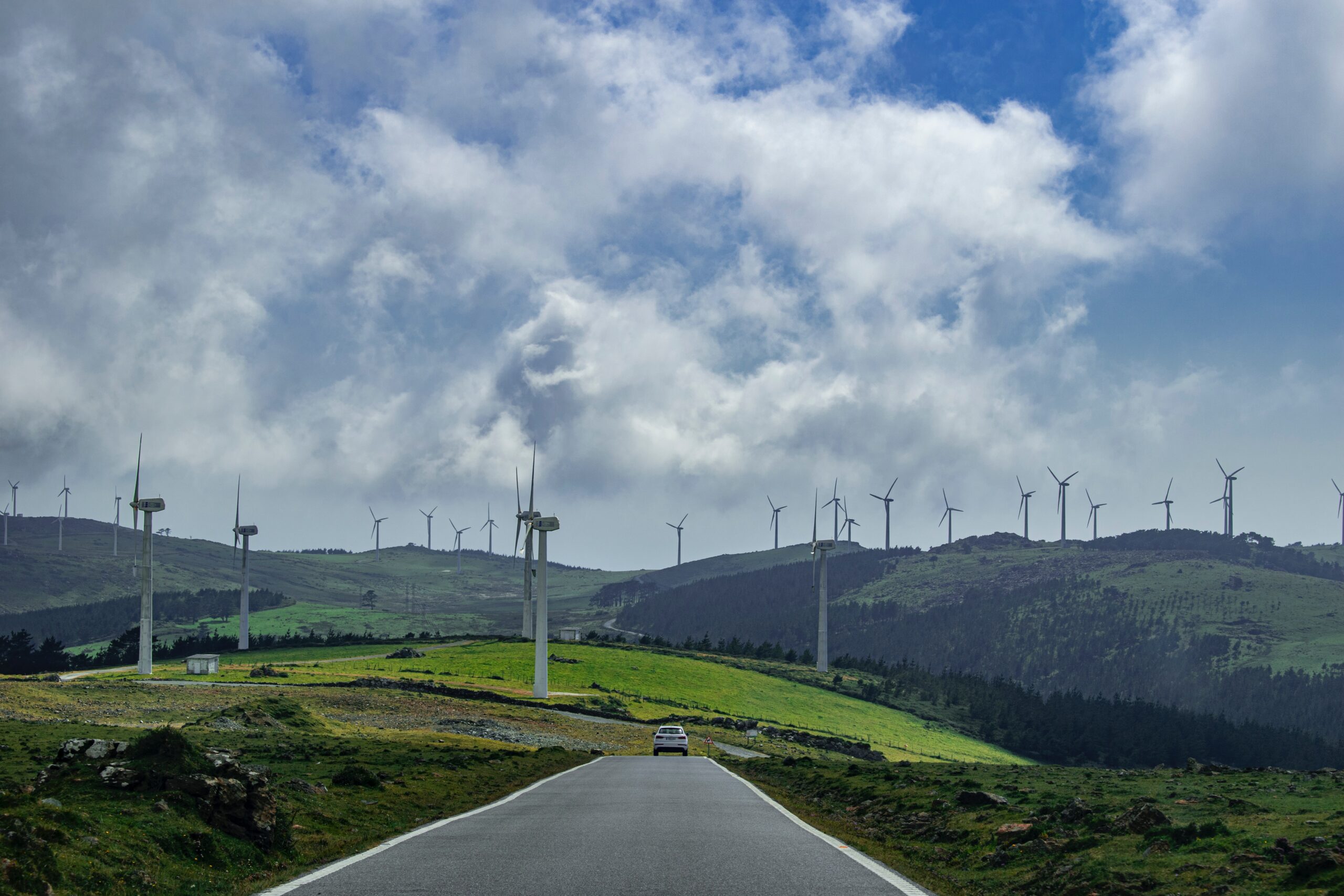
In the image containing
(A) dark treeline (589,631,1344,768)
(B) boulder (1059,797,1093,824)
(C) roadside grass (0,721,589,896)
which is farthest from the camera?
(A) dark treeline (589,631,1344,768)

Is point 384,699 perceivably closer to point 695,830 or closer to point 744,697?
point 744,697

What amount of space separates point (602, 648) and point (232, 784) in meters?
164

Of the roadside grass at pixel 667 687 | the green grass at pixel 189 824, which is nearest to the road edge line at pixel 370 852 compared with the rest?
the green grass at pixel 189 824

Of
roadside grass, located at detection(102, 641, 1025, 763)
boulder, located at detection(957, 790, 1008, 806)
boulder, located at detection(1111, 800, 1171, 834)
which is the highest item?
boulder, located at detection(1111, 800, 1171, 834)

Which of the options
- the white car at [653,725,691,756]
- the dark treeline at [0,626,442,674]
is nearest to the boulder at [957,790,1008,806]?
the white car at [653,725,691,756]

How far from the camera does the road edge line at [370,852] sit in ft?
51.2

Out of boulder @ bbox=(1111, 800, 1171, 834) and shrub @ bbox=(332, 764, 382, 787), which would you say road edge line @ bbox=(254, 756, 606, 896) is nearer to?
shrub @ bbox=(332, 764, 382, 787)

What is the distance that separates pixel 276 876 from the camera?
17438 millimetres

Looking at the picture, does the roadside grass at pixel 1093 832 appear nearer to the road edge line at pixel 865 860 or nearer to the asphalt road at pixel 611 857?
the road edge line at pixel 865 860

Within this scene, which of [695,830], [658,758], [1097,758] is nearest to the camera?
[695,830]

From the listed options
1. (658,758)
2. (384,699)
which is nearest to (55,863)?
(658,758)

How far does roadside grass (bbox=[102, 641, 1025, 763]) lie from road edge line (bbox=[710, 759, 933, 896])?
8260 cm

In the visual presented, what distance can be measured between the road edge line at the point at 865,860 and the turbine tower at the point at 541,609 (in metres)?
85.9

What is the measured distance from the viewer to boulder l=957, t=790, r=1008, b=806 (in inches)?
1147
